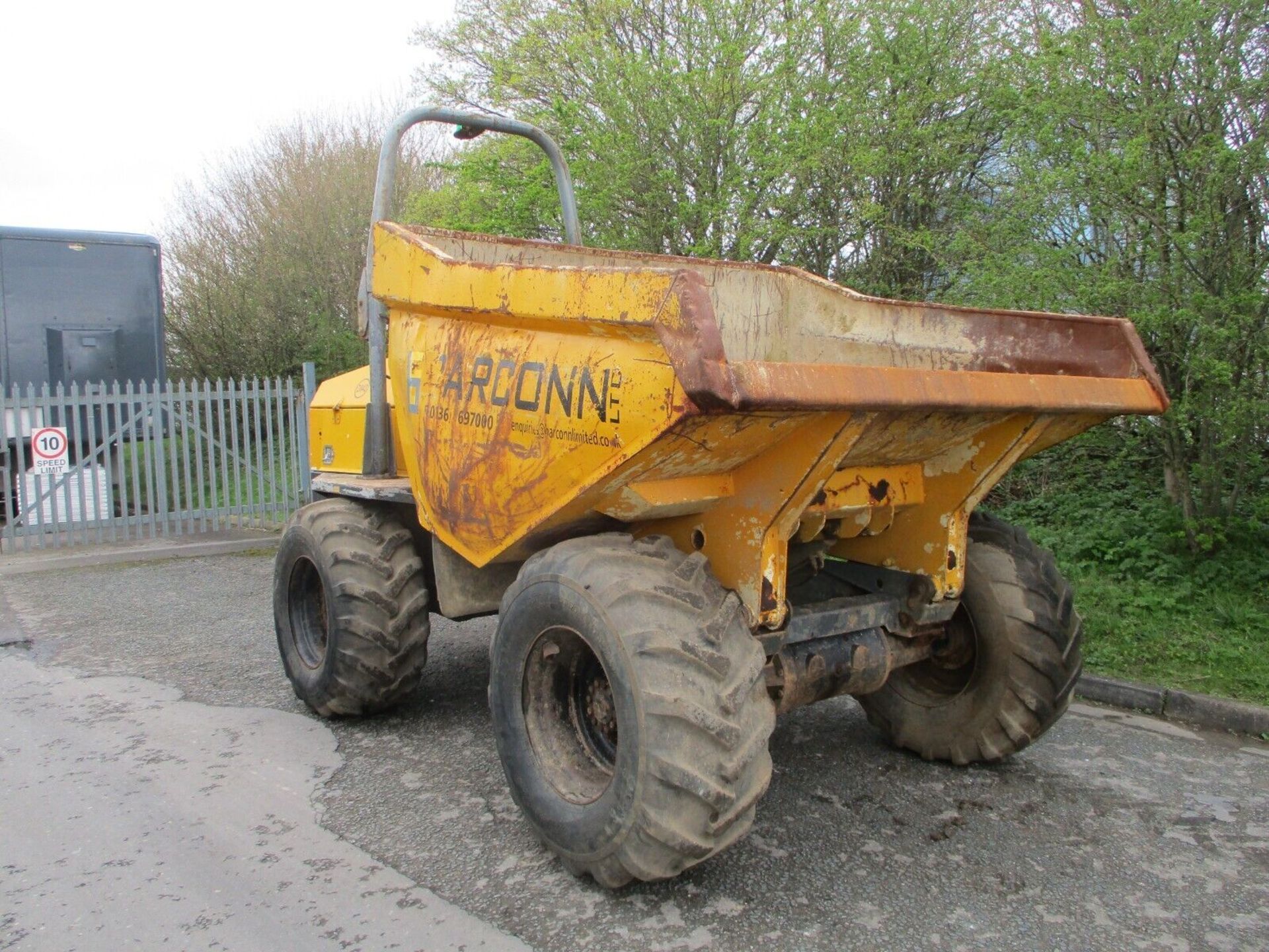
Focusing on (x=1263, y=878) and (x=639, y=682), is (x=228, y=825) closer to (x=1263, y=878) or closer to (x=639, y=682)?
(x=639, y=682)

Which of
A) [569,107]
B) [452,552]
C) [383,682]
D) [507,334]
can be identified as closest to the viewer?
[507,334]

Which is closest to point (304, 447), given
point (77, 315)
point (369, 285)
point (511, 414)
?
point (77, 315)

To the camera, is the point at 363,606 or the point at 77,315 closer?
Answer: the point at 363,606

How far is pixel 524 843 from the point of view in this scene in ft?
11.7

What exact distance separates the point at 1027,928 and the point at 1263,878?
920mm

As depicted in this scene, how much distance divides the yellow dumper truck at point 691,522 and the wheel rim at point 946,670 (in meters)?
0.01

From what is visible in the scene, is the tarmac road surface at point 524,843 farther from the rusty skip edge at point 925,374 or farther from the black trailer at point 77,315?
the black trailer at point 77,315

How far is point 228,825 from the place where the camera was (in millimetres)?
3777

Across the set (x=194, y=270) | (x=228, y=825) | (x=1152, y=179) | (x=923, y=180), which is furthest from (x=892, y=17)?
(x=194, y=270)

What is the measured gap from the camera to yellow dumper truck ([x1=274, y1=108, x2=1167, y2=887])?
2879 millimetres

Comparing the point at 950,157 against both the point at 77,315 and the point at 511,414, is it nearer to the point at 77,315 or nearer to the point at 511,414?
the point at 511,414

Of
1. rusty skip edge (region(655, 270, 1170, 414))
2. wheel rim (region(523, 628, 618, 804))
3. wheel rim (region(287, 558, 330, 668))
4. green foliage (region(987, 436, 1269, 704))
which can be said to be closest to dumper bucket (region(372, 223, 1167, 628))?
rusty skip edge (region(655, 270, 1170, 414))

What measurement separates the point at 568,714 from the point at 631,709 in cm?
65

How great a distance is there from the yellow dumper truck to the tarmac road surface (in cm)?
24
